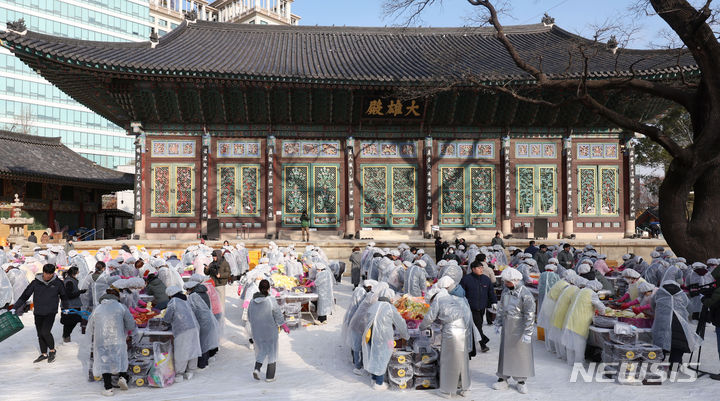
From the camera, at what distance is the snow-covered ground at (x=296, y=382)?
662cm

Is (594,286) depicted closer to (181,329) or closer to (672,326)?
(672,326)

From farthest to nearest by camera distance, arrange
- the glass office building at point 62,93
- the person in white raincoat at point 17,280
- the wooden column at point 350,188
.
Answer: the glass office building at point 62,93
the wooden column at point 350,188
the person in white raincoat at point 17,280

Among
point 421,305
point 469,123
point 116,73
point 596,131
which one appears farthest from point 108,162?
point 421,305

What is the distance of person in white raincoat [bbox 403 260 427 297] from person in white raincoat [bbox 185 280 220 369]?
458 cm

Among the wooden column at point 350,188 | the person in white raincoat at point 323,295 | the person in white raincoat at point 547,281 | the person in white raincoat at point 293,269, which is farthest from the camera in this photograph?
the wooden column at point 350,188

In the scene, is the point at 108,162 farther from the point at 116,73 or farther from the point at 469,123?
the point at 469,123

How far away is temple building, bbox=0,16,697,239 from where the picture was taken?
19.9 metres

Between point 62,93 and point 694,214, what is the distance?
5642cm

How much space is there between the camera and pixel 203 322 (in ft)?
25.1

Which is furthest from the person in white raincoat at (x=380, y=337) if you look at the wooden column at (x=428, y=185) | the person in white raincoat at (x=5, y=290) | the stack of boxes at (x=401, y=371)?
the wooden column at (x=428, y=185)

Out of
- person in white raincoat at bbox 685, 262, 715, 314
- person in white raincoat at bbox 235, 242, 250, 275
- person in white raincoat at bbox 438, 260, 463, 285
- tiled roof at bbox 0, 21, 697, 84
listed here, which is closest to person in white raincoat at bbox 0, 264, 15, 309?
person in white raincoat at bbox 235, 242, 250, 275

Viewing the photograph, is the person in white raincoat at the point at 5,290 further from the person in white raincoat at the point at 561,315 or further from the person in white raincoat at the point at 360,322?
the person in white raincoat at the point at 561,315

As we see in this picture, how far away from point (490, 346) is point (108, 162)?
5500cm

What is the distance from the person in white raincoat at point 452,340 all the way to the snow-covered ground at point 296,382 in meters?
0.29
